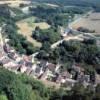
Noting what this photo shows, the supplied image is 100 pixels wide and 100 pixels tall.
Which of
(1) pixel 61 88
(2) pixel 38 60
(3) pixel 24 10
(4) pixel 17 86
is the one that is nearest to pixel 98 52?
(2) pixel 38 60

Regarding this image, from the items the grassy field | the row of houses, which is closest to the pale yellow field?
the grassy field

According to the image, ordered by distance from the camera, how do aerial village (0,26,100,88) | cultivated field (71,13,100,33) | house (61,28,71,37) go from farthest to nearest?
cultivated field (71,13,100,33) < house (61,28,71,37) < aerial village (0,26,100,88)

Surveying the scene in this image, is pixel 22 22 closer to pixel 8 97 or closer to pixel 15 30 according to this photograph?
pixel 15 30

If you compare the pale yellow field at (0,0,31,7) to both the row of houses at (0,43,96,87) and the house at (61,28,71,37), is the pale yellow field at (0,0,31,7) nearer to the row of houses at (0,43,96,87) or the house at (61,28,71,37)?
the house at (61,28,71,37)

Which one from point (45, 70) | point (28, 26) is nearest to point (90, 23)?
point (28, 26)

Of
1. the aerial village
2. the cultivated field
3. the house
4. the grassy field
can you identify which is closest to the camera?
the aerial village

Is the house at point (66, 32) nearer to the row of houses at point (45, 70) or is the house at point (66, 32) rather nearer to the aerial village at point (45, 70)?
the aerial village at point (45, 70)

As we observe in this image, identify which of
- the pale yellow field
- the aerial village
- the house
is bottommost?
the pale yellow field

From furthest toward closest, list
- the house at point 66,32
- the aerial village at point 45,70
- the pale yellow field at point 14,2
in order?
the pale yellow field at point 14,2 < the house at point 66,32 < the aerial village at point 45,70

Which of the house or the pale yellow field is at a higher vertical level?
the house

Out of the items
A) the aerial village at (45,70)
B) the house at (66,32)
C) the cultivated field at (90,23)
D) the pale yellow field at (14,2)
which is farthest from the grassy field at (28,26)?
the pale yellow field at (14,2)
